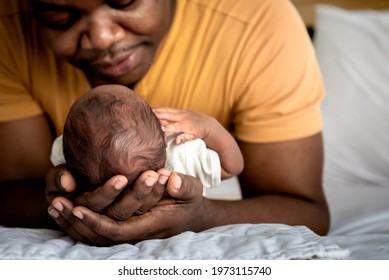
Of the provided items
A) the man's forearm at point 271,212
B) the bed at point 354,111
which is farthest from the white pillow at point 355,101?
the man's forearm at point 271,212

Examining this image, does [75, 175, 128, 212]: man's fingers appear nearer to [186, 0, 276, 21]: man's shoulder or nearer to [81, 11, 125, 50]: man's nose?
[81, 11, 125, 50]: man's nose

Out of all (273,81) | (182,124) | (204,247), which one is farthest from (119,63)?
(204,247)

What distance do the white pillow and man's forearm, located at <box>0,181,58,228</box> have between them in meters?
0.77

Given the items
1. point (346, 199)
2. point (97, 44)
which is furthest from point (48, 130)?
point (346, 199)

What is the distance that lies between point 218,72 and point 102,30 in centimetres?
28

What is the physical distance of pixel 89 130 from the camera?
936 mm

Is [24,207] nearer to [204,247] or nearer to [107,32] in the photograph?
[107,32]

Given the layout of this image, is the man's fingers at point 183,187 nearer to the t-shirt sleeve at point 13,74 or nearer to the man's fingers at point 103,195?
the man's fingers at point 103,195

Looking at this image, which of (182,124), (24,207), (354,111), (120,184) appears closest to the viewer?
(120,184)

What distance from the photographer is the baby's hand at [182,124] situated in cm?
103

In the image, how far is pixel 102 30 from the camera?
108 cm

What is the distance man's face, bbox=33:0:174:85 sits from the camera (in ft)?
3.56
